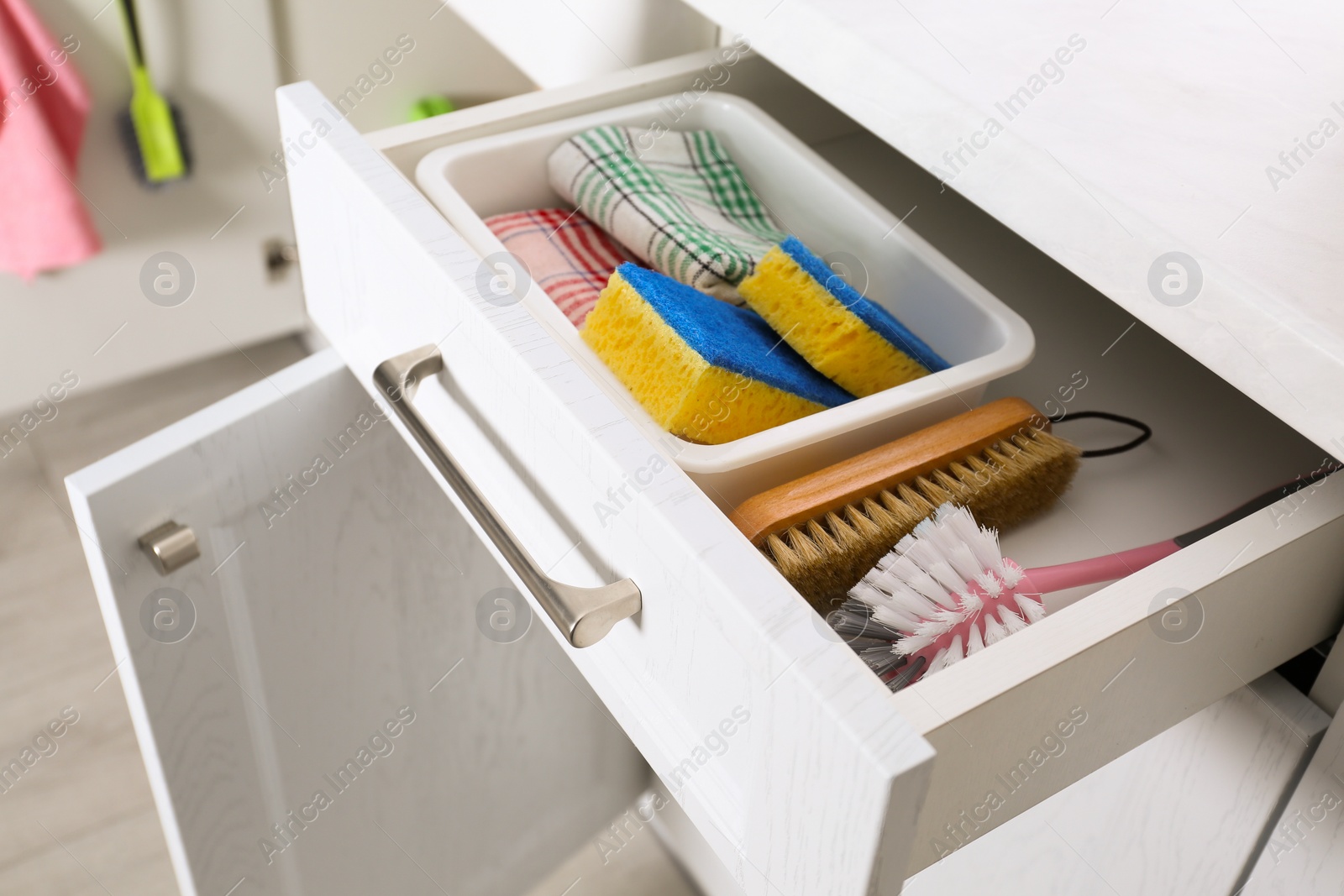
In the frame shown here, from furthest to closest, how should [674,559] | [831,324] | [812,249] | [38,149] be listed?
[38,149] → [812,249] → [831,324] → [674,559]

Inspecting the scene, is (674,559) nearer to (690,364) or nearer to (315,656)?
(690,364)

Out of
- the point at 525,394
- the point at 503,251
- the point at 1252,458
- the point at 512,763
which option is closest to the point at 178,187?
the point at 512,763

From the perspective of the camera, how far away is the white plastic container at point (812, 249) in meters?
0.41

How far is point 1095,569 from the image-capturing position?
0.41 meters

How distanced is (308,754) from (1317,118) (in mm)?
637

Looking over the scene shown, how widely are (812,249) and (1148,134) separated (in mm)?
206

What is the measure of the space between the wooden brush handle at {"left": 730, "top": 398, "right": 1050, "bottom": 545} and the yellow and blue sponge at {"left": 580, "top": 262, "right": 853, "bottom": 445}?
36mm

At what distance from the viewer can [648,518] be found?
1.08 feet

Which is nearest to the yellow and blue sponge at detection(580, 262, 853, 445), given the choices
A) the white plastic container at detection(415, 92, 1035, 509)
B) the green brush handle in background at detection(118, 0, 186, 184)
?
the white plastic container at detection(415, 92, 1035, 509)

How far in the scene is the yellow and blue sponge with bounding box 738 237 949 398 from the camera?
451 millimetres

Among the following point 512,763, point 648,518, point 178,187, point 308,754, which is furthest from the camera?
point 178,187

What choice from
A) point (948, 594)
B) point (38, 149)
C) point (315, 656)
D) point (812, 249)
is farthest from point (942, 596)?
point (38, 149)

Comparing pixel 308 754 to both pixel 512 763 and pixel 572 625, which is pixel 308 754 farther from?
pixel 572 625

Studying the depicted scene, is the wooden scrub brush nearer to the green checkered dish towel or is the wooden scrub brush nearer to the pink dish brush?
the pink dish brush
